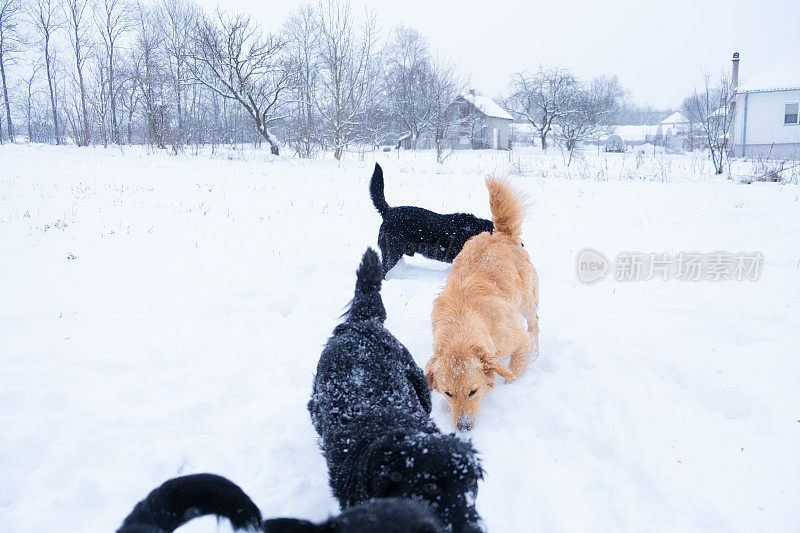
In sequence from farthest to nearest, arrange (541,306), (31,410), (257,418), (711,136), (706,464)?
(711,136) → (541,306) → (257,418) → (31,410) → (706,464)

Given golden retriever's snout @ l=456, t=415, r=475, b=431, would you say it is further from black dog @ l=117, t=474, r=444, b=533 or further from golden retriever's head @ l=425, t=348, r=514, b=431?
black dog @ l=117, t=474, r=444, b=533

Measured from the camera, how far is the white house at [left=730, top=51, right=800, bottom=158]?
27.5m

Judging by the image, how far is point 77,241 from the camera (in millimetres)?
5711

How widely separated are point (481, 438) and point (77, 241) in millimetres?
5889

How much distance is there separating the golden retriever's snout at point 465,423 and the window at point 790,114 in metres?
36.8

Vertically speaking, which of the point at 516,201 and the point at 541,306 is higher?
the point at 516,201

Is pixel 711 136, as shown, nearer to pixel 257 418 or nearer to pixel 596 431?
pixel 596 431

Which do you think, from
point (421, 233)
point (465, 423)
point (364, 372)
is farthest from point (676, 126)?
point (364, 372)

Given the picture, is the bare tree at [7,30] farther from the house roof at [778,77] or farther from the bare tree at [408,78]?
the house roof at [778,77]

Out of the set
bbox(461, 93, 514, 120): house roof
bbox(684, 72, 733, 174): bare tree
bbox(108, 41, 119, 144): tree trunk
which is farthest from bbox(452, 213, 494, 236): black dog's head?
bbox(461, 93, 514, 120): house roof

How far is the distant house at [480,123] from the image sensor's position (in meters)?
48.5

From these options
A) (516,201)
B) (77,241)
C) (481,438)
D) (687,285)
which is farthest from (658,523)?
(77,241)

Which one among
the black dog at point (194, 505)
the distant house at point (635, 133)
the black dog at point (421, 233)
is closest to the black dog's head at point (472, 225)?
the black dog at point (421, 233)

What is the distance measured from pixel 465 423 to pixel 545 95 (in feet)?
171
